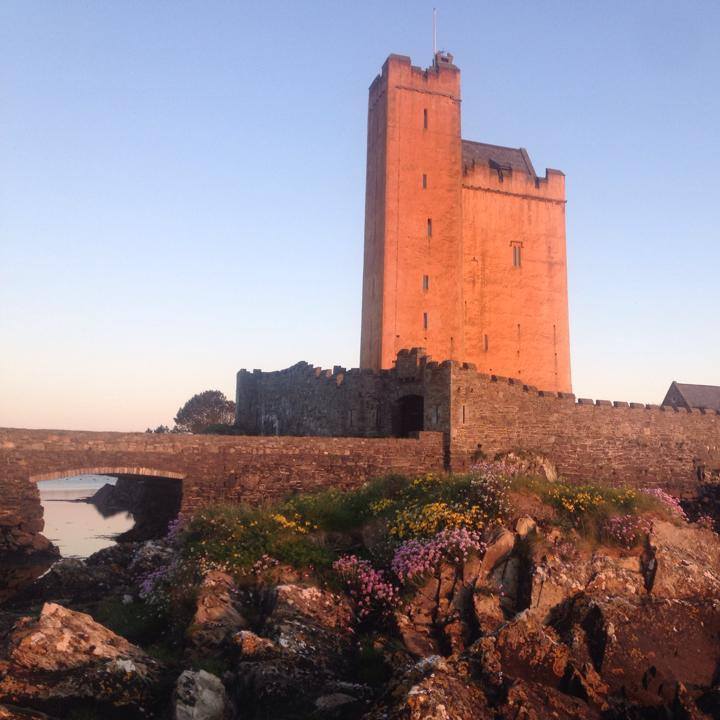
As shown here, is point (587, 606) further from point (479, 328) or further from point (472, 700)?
point (479, 328)

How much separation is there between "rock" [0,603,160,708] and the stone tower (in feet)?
76.8

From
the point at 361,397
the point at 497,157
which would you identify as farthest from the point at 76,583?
the point at 497,157

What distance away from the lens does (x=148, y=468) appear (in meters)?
21.5

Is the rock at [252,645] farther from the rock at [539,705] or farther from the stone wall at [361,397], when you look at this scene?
the stone wall at [361,397]

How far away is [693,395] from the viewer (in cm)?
4950

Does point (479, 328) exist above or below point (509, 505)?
above

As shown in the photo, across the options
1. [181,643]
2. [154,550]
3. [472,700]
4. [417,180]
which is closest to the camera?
[472,700]

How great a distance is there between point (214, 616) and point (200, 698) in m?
3.64

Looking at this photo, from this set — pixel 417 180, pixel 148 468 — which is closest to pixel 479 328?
pixel 417 180

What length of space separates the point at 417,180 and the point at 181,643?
27.0m

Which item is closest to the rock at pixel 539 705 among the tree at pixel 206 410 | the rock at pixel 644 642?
the rock at pixel 644 642

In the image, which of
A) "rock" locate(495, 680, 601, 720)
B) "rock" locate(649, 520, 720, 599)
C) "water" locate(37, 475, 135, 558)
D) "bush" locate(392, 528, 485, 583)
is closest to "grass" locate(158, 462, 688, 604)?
"bush" locate(392, 528, 485, 583)

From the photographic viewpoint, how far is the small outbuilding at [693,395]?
159ft

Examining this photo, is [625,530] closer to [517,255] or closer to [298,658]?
[298,658]
